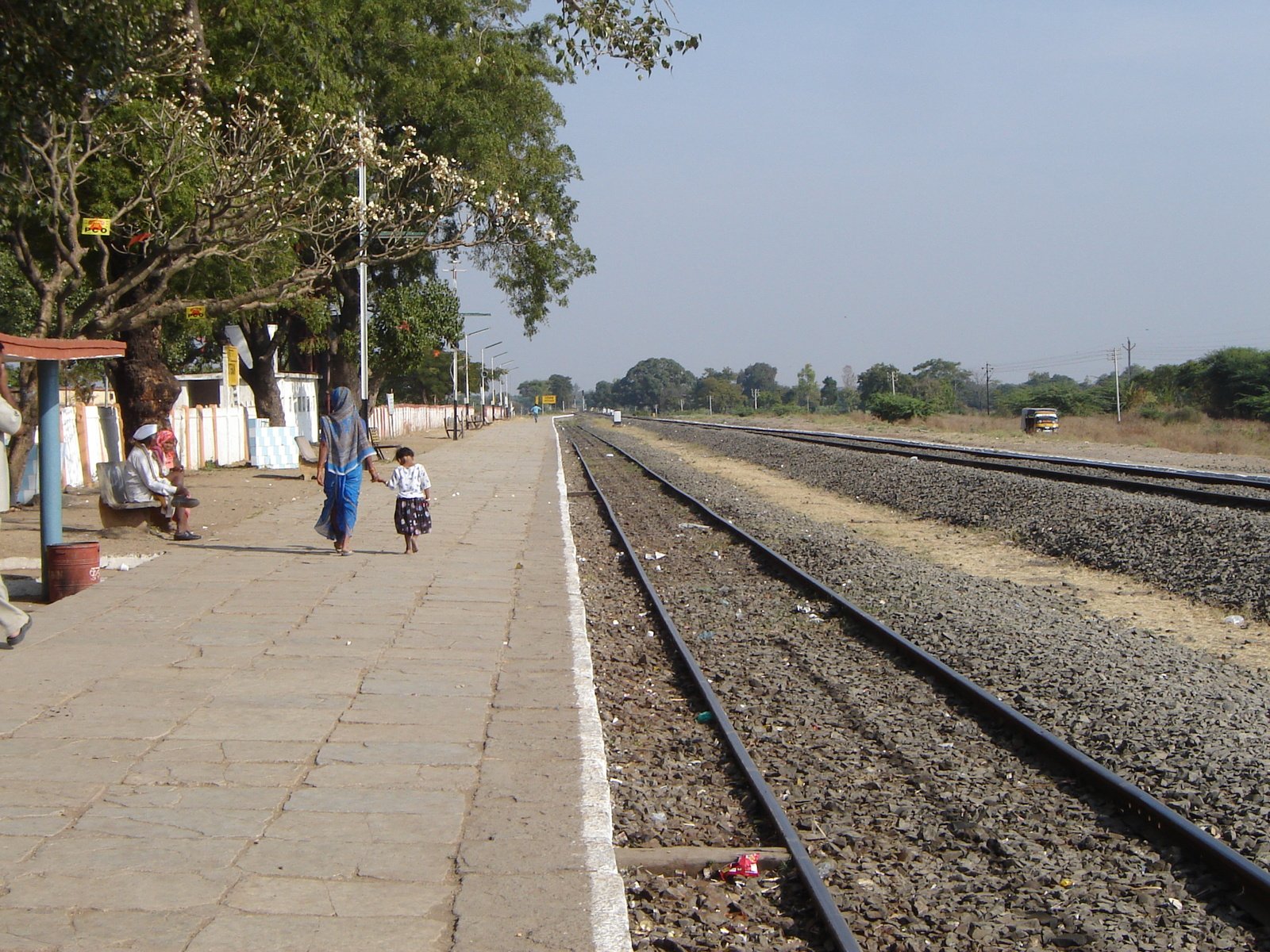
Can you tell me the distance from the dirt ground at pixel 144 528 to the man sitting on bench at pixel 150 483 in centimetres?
36

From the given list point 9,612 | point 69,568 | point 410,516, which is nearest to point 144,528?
point 410,516

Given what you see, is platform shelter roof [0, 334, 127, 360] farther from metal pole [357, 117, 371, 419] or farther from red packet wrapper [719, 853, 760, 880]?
metal pole [357, 117, 371, 419]

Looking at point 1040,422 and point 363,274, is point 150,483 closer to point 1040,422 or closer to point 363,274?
point 363,274

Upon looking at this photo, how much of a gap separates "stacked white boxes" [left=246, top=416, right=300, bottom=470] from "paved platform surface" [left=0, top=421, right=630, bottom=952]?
1657 cm

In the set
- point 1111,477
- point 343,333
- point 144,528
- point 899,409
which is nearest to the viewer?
point 144,528

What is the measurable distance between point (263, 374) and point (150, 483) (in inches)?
759

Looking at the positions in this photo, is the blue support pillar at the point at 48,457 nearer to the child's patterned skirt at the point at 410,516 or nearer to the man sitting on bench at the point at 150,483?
Answer: the man sitting on bench at the point at 150,483

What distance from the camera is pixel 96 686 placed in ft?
20.5

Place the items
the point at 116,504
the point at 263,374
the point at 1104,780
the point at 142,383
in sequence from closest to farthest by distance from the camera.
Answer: the point at 1104,780 < the point at 116,504 < the point at 142,383 < the point at 263,374

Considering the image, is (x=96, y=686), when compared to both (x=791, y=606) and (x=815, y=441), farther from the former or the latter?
(x=815, y=441)

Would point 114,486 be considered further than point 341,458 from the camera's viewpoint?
Yes

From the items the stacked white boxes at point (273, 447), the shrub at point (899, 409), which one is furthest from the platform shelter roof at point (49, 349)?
the shrub at point (899, 409)

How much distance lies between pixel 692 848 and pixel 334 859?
4.22 ft

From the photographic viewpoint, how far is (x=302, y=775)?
489cm
